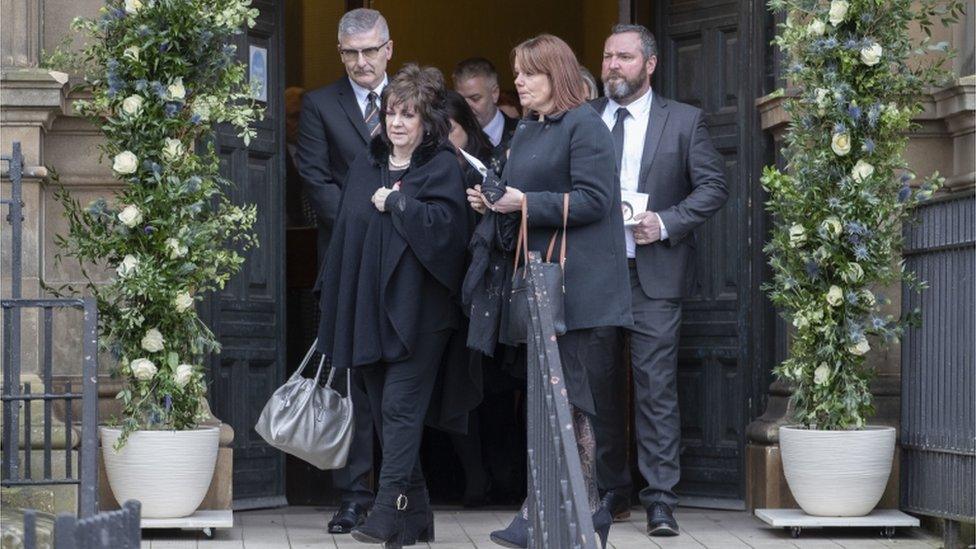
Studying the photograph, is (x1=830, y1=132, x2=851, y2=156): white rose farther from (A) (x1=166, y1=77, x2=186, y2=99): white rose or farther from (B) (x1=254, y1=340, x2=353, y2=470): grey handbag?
(A) (x1=166, y1=77, x2=186, y2=99): white rose

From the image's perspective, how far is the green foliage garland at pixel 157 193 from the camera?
24.1ft

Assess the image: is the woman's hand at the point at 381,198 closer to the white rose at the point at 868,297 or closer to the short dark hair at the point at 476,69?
the short dark hair at the point at 476,69

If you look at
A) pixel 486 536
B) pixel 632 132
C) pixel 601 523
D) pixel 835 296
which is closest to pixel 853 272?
pixel 835 296

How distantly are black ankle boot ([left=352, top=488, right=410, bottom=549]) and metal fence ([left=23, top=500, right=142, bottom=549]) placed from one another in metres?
3.46

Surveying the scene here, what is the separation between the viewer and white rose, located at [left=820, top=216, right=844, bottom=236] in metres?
7.50

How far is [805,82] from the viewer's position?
25.3 ft

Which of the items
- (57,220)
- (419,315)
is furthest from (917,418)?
(57,220)

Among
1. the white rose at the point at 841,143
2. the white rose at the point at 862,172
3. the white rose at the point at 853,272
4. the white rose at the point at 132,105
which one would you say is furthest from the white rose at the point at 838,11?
the white rose at the point at 132,105

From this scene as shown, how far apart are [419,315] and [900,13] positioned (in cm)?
245

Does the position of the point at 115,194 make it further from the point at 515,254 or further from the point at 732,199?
the point at 732,199

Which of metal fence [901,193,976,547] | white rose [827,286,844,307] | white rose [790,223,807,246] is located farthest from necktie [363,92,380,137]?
metal fence [901,193,976,547]

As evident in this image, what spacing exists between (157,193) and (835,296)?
110 inches

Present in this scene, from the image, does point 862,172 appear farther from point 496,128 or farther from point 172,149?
point 172,149

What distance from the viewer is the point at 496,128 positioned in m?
8.70
